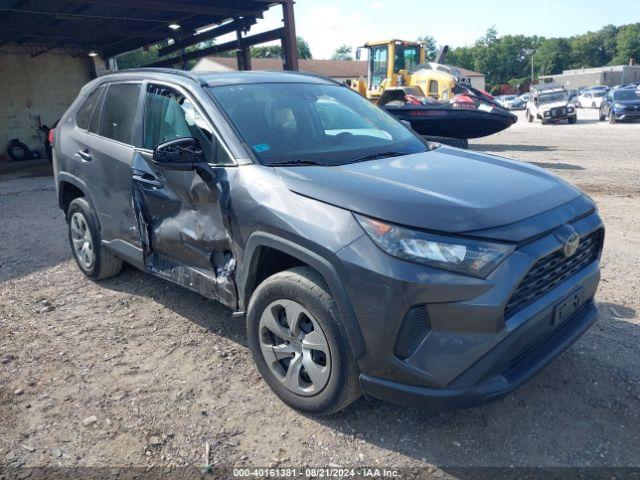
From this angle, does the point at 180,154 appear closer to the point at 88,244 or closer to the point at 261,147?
the point at 261,147

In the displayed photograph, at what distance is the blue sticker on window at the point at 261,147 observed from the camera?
320cm

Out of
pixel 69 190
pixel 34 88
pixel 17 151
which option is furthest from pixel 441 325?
pixel 34 88

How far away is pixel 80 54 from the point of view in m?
19.8

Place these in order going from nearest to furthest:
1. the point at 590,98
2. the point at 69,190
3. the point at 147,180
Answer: the point at 147,180, the point at 69,190, the point at 590,98

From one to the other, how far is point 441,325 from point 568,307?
2.89ft

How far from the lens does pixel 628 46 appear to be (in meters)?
103

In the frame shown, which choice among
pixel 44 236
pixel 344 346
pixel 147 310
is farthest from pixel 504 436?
pixel 44 236

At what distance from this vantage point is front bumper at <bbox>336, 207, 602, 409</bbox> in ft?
7.68

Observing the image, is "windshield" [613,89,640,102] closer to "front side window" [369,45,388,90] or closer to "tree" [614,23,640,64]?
"front side window" [369,45,388,90]

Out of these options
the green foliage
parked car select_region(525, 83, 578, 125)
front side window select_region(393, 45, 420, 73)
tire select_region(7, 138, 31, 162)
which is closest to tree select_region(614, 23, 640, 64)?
the green foliage

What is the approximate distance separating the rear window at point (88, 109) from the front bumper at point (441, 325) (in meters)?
3.28

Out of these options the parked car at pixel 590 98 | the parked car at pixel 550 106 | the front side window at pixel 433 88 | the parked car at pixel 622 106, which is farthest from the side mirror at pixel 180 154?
the parked car at pixel 590 98

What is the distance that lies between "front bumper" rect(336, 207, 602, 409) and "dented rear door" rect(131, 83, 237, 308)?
1060mm

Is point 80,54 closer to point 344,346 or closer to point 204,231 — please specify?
point 204,231
